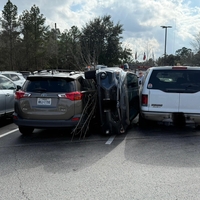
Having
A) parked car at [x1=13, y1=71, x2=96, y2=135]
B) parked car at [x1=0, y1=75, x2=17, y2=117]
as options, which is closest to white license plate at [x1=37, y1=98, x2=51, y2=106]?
parked car at [x1=13, y1=71, x2=96, y2=135]

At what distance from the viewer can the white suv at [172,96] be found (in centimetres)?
629

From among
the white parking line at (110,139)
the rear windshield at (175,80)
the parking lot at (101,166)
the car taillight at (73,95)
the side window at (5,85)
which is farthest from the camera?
the side window at (5,85)

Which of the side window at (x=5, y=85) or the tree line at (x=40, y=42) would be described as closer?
the side window at (x=5, y=85)

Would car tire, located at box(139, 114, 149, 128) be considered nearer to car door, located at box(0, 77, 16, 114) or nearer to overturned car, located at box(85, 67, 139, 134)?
overturned car, located at box(85, 67, 139, 134)

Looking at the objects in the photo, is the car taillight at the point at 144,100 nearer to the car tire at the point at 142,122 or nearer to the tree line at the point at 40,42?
the car tire at the point at 142,122

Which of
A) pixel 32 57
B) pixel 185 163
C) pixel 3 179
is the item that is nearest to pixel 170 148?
pixel 185 163

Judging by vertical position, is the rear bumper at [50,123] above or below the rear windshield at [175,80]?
below

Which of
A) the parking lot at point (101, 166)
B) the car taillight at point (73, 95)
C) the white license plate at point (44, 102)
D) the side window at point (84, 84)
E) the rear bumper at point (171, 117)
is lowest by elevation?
the parking lot at point (101, 166)

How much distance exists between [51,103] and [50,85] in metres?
0.44

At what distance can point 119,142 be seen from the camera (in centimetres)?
604

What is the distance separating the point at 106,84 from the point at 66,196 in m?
3.17

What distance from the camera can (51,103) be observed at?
5.69m

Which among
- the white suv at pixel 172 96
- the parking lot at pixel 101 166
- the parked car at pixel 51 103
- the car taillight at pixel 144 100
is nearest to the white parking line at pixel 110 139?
the parking lot at pixel 101 166

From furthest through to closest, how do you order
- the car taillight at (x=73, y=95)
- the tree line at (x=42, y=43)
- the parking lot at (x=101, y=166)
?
the tree line at (x=42, y=43), the car taillight at (x=73, y=95), the parking lot at (x=101, y=166)
